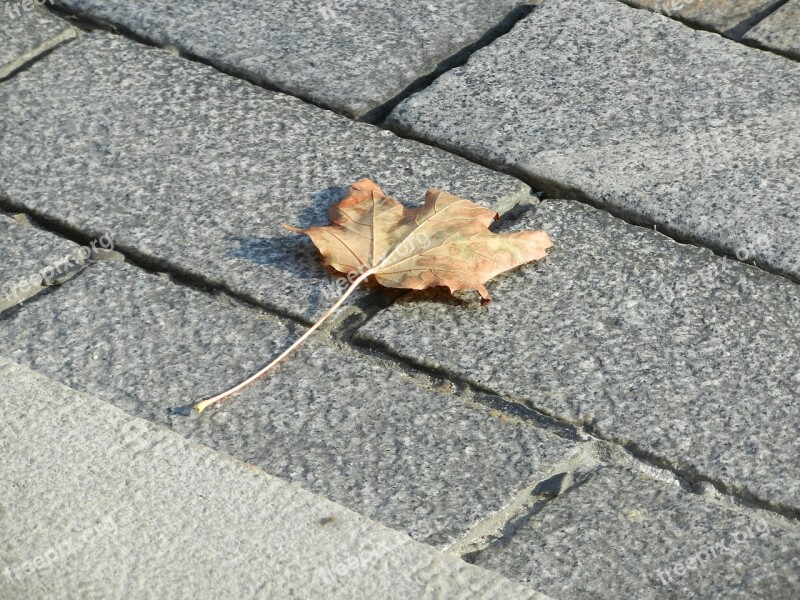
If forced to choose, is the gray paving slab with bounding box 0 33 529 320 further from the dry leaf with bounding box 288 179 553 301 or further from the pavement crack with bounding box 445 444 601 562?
the pavement crack with bounding box 445 444 601 562

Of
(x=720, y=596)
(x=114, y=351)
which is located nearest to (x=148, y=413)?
(x=114, y=351)

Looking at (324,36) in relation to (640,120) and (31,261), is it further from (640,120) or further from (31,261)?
(31,261)

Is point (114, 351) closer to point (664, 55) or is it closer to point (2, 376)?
point (2, 376)

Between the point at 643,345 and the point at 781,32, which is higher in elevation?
the point at 781,32

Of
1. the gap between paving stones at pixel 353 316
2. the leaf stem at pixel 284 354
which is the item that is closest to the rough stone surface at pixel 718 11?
the gap between paving stones at pixel 353 316
